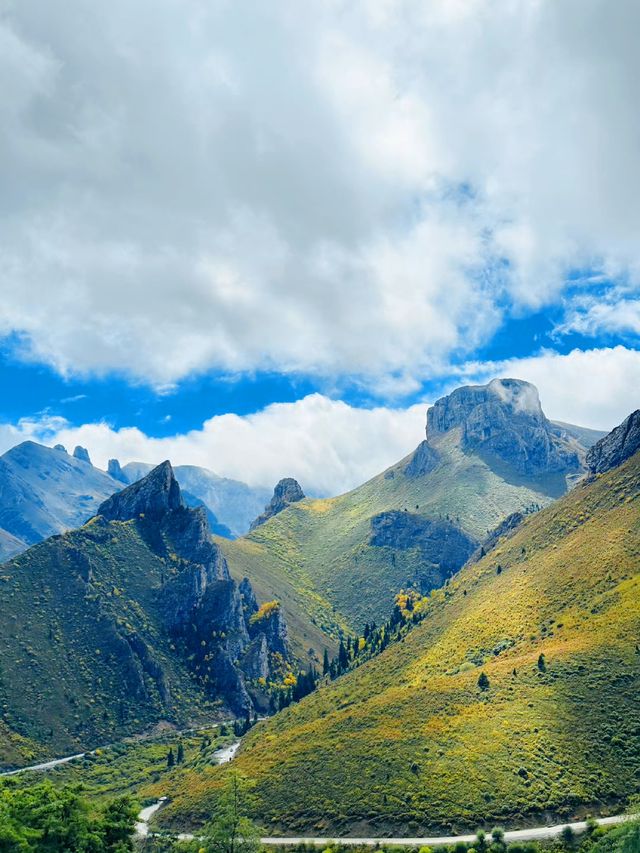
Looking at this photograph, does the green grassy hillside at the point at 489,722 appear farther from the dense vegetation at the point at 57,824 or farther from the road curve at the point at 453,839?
the dense vegetation at the point at 57,824

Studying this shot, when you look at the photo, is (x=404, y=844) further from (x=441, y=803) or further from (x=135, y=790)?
(x=135, y=790)

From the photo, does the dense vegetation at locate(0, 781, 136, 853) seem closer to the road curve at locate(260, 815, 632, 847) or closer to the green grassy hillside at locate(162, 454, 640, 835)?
the road curve at locate(260, 815, 632, 847)

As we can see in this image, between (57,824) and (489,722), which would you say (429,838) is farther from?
(57,824)

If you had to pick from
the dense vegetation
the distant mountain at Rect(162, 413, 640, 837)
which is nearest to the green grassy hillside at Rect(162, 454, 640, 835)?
the distant mountain at Rect(162, 413, 640, 837)

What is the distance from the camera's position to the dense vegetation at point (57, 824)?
194 feet

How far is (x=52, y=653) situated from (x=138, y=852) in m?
115

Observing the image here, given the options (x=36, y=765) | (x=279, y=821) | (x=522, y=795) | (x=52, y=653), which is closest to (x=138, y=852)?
(x=279, y=821)

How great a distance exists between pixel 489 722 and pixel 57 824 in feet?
257

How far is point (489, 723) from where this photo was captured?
112062 mm

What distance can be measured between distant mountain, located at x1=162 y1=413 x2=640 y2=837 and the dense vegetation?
32679mm

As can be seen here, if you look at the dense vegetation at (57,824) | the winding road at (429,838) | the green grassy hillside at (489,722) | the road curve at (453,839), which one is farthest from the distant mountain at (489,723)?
the dense vegetation at (57,824)

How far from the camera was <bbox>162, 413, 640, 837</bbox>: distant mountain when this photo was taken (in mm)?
94938

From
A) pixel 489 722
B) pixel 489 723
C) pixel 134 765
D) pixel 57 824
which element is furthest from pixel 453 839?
pixel 134 765

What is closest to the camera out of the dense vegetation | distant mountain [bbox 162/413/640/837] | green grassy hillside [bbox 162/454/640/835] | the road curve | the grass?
the dense vegetation
